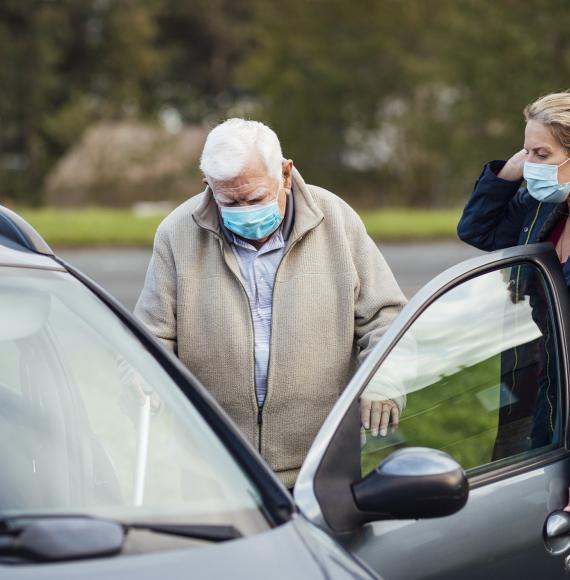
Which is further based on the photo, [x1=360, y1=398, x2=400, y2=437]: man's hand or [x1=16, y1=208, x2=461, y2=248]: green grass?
[x1=16, y1=208, x2=461, y2=248]: green grass

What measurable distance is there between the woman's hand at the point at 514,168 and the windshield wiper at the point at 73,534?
1658mm

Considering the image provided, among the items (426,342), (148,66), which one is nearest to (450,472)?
(426,342)

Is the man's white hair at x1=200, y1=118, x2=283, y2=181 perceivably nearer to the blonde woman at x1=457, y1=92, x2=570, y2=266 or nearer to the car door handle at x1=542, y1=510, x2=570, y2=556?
the blonde woman at x1=457, y1=92, x2=570, y2=266

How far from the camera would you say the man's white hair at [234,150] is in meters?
3.03

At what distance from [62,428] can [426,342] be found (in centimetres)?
82

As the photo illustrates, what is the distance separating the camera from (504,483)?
8.77 ft

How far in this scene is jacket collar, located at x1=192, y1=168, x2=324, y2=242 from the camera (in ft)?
10.3

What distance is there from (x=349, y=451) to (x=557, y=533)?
2.07 feet

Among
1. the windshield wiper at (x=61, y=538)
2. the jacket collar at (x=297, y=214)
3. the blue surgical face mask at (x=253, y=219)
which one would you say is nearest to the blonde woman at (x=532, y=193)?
the jacket collar at (x=297, y=214)

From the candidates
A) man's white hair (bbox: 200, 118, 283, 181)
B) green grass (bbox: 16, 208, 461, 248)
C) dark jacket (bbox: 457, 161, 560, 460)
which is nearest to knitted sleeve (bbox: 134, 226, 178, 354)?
man's white hair (bbox: 200, 118, 283, 181)

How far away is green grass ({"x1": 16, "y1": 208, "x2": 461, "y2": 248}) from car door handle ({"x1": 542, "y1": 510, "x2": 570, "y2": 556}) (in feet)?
55.9

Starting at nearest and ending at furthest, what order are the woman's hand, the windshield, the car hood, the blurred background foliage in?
the car hood < the windshield < the woman's hand < the blurred background foliage

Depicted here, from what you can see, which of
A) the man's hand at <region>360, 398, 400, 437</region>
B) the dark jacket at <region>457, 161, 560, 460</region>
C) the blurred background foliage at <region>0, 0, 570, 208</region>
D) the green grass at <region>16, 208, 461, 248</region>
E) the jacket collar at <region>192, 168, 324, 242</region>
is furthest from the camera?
the blurred background foliage at <region>0, 0, 570, 208</region>

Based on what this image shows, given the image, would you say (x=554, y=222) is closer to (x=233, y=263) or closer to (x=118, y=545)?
(x=233, y=263)
